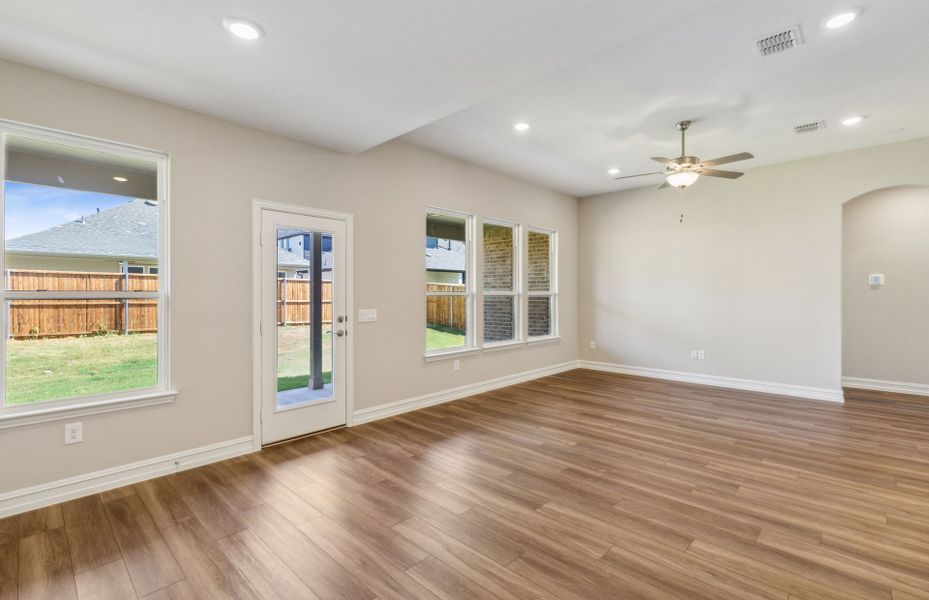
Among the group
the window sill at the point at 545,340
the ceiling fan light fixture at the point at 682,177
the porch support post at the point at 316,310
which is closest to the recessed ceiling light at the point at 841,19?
the ceiling fan light fixture at the point at 682,177

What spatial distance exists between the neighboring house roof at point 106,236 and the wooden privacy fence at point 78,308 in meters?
0.16

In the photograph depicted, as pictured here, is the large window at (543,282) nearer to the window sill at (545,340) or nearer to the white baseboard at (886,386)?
the window sill at (545,340)

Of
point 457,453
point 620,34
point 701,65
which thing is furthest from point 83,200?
point 701,65

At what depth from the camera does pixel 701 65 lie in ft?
10.1

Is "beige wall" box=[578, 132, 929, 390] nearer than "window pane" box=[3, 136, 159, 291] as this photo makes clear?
No

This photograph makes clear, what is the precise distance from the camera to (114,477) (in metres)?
2.92

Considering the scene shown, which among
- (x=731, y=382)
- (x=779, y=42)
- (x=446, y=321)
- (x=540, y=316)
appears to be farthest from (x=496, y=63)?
(x=731, y=382)

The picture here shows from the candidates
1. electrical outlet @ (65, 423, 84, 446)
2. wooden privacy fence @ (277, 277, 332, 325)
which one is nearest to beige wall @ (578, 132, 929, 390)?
wooden privacy fence @ (277, 277, 332, 325)

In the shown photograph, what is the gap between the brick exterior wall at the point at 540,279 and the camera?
22.1 ft

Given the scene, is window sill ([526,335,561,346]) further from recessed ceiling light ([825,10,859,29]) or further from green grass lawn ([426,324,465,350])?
recessed ceiling light ([825,10,859,29])

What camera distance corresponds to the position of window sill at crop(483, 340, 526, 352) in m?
5.75

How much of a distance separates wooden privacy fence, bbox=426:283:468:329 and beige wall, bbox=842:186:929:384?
17.6 ft

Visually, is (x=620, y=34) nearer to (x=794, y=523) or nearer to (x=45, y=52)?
(x=794, y=523)

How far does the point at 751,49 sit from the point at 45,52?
4.47m
